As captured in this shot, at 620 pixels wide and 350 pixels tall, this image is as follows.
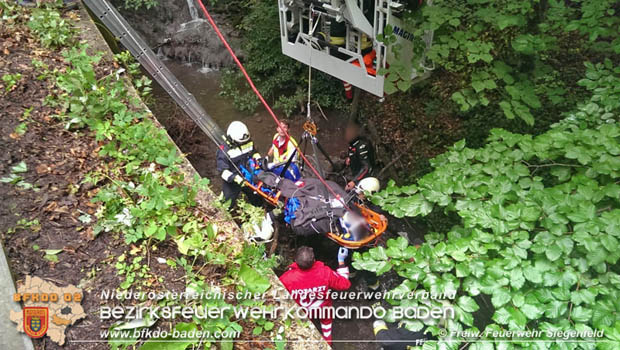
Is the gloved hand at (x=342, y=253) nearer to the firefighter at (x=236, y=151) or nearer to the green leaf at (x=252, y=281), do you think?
the firefighter at (x=236, y=151)

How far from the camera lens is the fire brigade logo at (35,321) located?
83.0 inches

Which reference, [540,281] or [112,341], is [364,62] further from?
[112,341]

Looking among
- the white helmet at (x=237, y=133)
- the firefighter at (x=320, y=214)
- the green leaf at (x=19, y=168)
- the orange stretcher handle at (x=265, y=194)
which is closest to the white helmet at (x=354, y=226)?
the firefighter at (x=320, y=214)

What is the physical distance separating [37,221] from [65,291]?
0.70 m

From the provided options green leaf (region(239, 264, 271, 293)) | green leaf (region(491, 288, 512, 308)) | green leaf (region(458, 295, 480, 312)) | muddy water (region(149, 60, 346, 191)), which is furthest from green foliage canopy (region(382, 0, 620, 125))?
muddy water (region(149, 60, 346, 191))

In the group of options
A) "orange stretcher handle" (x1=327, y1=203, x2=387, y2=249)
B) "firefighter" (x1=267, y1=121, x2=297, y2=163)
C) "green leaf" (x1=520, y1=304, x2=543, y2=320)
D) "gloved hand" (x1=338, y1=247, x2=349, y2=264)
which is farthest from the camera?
"firefighter" (x1=267, y1=121, x2=297, y2=163)

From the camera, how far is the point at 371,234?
4.36 meters

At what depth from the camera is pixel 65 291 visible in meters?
2.34

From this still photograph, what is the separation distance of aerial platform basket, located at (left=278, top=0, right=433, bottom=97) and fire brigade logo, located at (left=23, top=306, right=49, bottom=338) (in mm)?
3762

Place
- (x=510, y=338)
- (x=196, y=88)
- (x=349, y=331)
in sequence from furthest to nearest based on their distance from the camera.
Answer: (x=196, y=88) < (x=349, y=331) < (x=510, y=338)

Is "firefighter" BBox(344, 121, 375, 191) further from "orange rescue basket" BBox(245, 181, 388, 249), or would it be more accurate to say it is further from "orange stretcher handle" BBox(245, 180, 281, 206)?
"orange stretcher handle" BBox(245, 180, 281, 206)

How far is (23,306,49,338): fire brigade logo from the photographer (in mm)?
2109

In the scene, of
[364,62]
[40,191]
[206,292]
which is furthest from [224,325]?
[364,62]

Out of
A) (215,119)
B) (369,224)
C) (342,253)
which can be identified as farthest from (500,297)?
(215,119)
